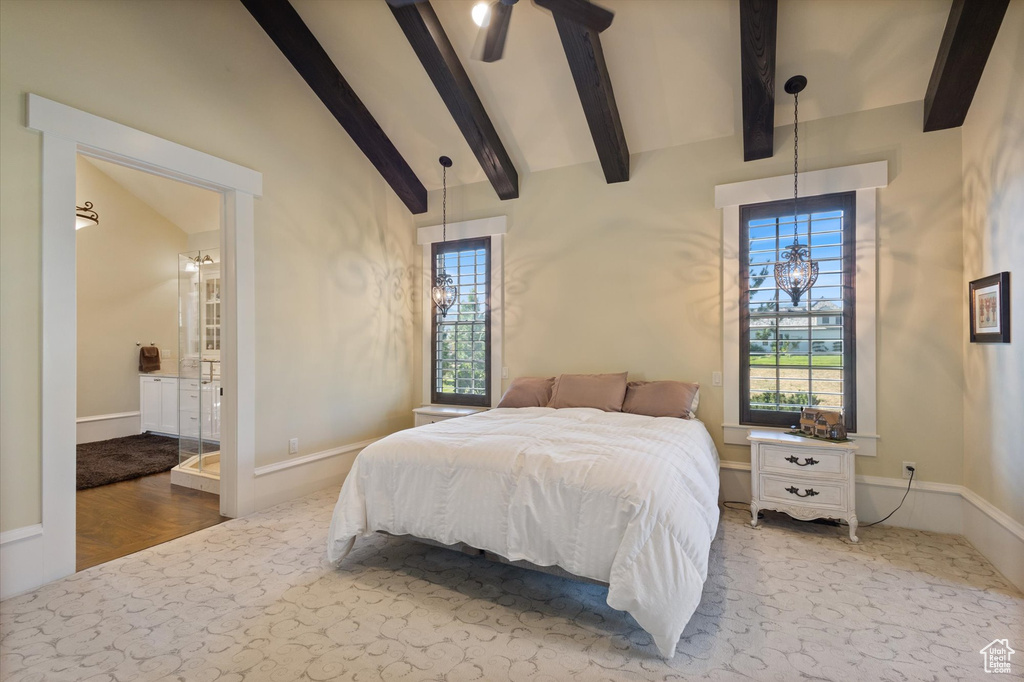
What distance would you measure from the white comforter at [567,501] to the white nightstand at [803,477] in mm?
535

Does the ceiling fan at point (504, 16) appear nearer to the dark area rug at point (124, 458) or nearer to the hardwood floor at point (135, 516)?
the hardwood floor at point (135, 516)

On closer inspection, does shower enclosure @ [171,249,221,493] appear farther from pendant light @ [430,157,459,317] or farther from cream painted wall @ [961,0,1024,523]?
cream painted wall @ [961,0,1024,523]

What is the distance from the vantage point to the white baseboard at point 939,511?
8.61ft

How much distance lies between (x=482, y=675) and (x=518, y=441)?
112 centimetres

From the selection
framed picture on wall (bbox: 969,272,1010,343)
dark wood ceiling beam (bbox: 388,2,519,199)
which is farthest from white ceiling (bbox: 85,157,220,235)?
framed picture on wall (bbox: 969,272,1010,343)

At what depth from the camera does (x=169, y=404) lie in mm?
6340

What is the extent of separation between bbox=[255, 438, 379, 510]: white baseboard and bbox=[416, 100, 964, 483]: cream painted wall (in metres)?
1.86

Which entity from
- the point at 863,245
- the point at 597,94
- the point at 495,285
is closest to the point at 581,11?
the point at 597,94

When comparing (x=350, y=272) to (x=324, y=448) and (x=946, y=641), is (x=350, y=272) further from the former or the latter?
(x=946, y=641)

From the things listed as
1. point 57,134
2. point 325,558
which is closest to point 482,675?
point 325,558

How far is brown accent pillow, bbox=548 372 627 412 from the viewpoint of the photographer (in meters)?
3.79

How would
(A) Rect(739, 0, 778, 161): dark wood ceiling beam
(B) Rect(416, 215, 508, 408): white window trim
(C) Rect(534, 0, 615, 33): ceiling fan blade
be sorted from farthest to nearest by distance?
(B) Rect(416, 215, 508, 408): white window trim, (A) Rect(739, 0, 778, 161): dark wood ceiling beam, (C) Rect(534, 0, 615, 33): ceiling fan blade

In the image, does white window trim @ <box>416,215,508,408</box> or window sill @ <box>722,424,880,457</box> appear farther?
white window trim @ <box>416,215,508,408</box>

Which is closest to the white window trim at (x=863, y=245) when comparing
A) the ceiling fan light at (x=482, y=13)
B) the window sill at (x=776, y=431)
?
the window sill at (x=776, y=431)
